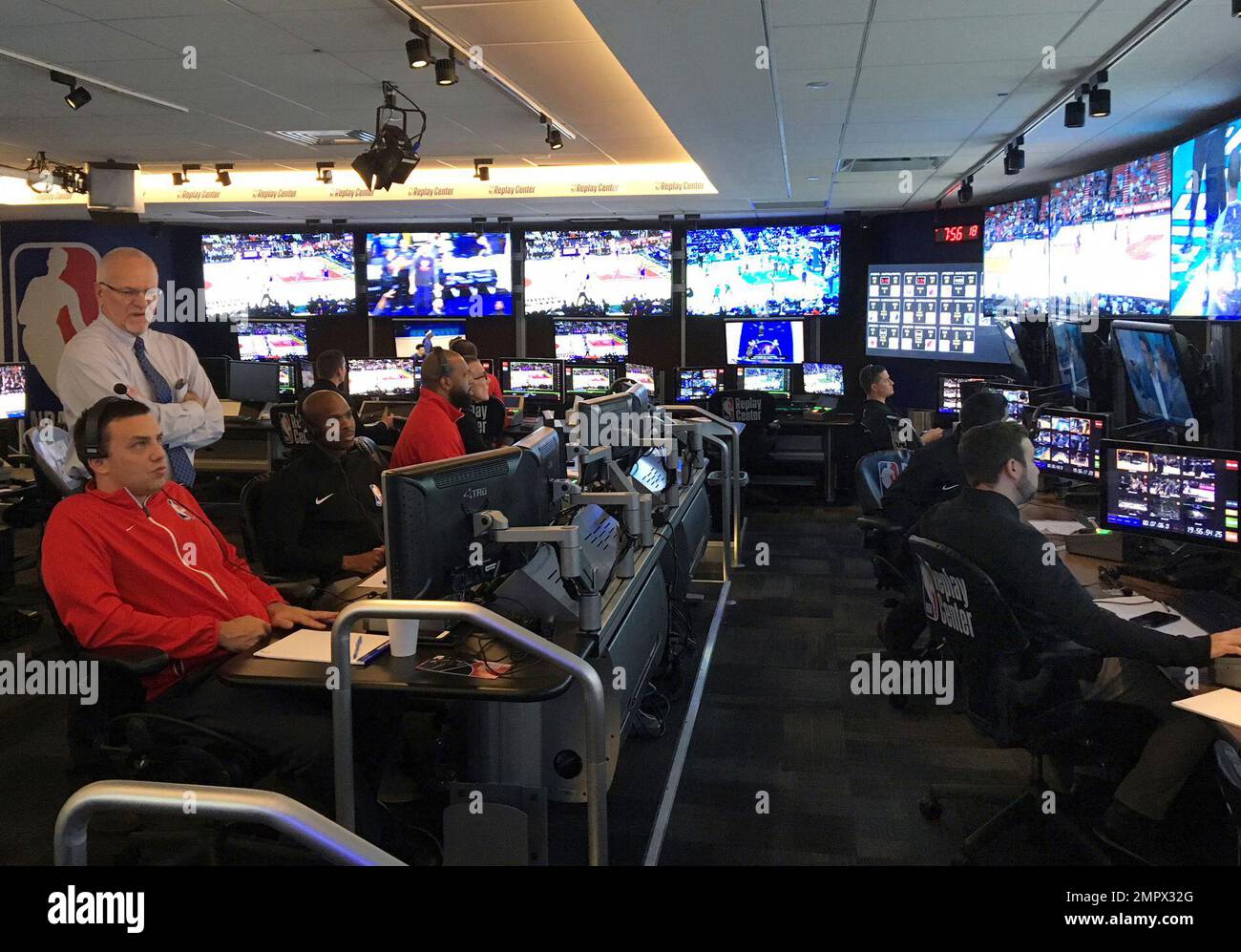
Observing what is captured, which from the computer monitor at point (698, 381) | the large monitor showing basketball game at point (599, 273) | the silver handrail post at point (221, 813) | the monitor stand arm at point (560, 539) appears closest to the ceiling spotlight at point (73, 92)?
the monitor stand arm at point (560, 539)

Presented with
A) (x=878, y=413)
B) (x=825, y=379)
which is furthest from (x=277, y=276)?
(x=878, y=413)

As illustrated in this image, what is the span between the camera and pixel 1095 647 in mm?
2693

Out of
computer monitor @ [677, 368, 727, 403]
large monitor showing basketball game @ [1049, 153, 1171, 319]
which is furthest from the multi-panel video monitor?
computer monitor @ [677, 368, 727, 403]

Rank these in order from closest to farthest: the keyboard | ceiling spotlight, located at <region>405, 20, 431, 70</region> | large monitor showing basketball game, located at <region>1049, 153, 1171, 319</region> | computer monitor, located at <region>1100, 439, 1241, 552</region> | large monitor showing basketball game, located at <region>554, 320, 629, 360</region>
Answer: the keyboard, computer monitor, located at <region>1100, 439, 1241, 552</region>, ceiling spotlight, located at <region>405, 20, 431, 70</region>, large monitor showing basketball game, located at <region>1049, 153, 1171, 319</region>, large monitor showing basketball game, located at <region>554, 320, 629, 360</region>

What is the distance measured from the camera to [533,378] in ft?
30.5

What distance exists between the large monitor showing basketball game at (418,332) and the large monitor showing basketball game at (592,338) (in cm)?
115

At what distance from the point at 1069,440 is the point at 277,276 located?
8.70m

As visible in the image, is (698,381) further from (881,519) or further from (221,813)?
(221,813)

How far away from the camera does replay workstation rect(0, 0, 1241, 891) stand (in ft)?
8.25

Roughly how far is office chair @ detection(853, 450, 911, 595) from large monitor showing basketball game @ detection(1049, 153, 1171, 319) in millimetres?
1742

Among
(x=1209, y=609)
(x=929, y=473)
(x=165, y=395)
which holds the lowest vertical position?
(x=1209, y=609)

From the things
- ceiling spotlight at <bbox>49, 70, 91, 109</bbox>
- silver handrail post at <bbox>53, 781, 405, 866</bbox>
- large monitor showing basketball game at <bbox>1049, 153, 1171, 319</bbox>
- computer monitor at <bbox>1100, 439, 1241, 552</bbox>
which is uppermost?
ceiling spotlight at <bbox>49, 70, 91, 109</bbox>

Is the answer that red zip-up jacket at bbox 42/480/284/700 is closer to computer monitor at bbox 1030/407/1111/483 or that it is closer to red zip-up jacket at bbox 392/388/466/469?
red zip-up jacket at bbox 392/388/466/469

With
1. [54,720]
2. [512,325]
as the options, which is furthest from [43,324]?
[54,720]
